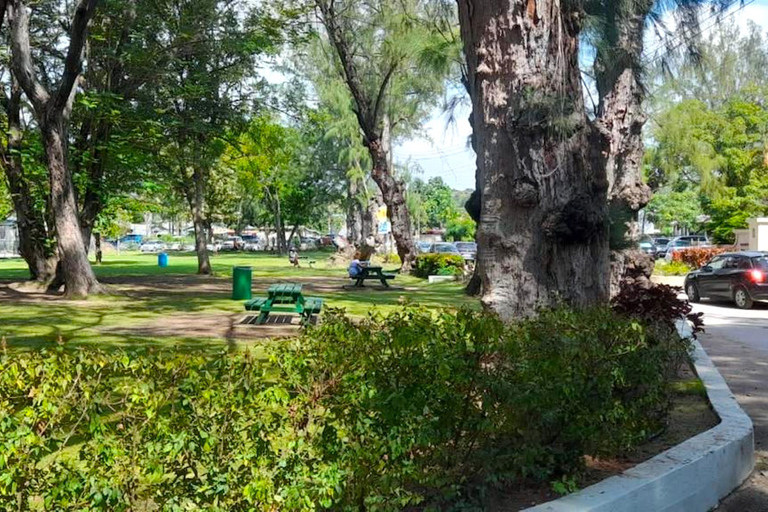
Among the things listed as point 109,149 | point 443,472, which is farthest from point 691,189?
point 443,472

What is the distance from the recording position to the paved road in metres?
4.93

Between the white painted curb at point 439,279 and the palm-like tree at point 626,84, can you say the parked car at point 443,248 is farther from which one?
the palm-like tree at point 626,84

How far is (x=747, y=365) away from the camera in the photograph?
10180 mm

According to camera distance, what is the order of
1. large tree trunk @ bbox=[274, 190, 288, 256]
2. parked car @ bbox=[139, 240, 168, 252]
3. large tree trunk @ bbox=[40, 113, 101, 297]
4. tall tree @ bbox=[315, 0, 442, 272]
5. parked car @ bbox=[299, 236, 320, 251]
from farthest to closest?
parked car @ bbox=[299, 236, 320, 251]
parked car @ bbox=[139, 240, 168, 252]
large tree trunk @ bbox=[274, 190, 288, 256]
tall tree @ bbox=[315, 0, 442, 272]
large tree trunk @ bbox=[40, 113, 101, 297]

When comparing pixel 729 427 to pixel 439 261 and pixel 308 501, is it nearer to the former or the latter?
pixel 308 501

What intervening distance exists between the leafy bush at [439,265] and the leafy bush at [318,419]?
24.0 metres

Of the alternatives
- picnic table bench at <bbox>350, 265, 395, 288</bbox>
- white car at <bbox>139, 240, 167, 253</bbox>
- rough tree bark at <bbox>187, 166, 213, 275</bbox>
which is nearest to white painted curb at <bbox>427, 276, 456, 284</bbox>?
picnic table bench at <bbox>350, 265, 395, 288</bbox>

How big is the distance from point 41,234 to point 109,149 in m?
3.15

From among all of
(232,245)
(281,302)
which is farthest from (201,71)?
(232,245)

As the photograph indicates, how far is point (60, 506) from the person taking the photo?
9.27 feet

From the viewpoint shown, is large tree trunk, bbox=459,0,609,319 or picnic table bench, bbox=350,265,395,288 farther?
picnic table bench, bbox=350,265,395,288

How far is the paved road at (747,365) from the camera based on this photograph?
4.93m

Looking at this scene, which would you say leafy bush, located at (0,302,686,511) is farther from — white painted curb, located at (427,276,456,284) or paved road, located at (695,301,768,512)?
white painted curb, located at (427,276,456,284)

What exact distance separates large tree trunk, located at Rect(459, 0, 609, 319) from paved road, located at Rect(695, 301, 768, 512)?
1981 mm
